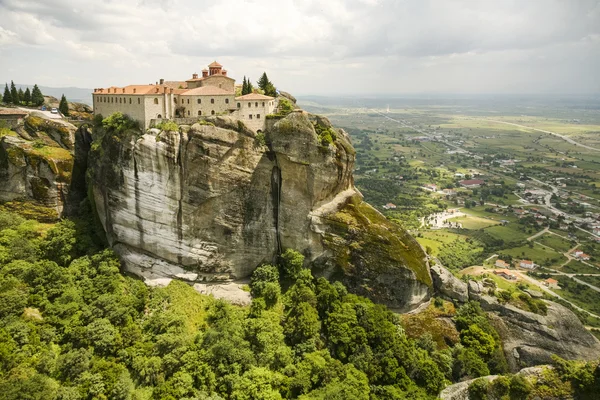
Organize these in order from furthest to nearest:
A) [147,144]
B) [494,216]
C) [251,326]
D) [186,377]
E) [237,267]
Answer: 1. [494,216]
2. [237,267]
3. [147,144]
4. [251,326]
5. [186,377]

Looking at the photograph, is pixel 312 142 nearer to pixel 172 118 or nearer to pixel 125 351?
pixel 172 118

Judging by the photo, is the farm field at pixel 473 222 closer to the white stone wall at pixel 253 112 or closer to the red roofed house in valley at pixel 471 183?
the red roofed house in valley at pixel 471 183

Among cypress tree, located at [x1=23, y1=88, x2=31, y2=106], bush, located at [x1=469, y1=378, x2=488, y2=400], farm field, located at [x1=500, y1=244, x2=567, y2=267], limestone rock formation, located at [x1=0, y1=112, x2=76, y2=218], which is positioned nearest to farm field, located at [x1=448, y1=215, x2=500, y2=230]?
farm field, located at [x1=500, y1=244, x2=567, y2=267]

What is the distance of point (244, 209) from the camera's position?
3834cm

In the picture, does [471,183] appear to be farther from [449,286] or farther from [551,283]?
[449,286]

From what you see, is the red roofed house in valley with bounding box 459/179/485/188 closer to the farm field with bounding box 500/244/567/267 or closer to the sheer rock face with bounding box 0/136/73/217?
the farm field with bounding box 500/244/567/267

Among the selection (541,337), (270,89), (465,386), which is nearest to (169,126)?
(270,89)

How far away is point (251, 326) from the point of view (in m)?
32.4

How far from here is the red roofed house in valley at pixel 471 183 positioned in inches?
5418

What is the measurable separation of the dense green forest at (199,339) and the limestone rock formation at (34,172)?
3.38m

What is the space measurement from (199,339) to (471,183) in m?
130

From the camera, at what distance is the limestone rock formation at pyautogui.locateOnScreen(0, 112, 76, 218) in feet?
137

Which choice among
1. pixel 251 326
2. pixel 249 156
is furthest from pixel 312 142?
pixel 251 326

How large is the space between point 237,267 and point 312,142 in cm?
1499
